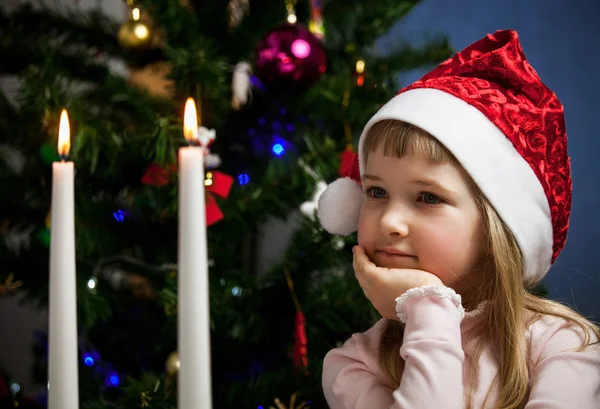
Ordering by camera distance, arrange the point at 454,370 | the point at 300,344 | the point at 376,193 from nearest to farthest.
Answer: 1. the point at 454,370
2. the point at 376,193
3. the point at 300,344

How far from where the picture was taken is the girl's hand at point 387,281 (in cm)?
78

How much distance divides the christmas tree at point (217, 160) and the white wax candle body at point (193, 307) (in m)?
0.55

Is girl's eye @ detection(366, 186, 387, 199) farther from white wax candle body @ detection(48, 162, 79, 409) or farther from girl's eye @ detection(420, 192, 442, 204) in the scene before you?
white wax candle body @ detection(48, 162, 79, 409)

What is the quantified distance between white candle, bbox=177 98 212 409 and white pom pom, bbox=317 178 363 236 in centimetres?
46

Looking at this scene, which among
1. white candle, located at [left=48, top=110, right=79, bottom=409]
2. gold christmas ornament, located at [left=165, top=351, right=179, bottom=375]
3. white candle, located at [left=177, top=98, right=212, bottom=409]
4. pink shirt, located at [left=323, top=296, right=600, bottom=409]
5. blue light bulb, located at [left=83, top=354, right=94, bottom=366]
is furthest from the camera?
blue light bulb, located at [left=83, top=354, right=94, bottom=366]

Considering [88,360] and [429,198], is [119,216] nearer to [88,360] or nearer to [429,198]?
[88,360]

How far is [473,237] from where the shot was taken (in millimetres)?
797

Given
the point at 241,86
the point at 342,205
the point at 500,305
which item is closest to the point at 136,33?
the point at 241,86

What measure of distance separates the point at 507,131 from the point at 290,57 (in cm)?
45

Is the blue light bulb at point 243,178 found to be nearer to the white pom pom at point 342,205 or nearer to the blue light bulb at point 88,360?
the white pom pom at point 342,205

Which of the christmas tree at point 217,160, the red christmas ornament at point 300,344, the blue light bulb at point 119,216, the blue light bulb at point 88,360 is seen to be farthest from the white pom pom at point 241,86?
the blue light bulb at point 88,360

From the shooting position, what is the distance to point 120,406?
40.7 inches

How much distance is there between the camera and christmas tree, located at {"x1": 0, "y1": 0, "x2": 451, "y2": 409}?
1.07 metres

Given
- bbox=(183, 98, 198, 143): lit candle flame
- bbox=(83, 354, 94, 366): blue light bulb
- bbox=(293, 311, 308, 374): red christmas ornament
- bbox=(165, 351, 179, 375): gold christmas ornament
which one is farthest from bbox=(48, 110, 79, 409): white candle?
bbox=(83, 354, 94, 366): blue light bulb
